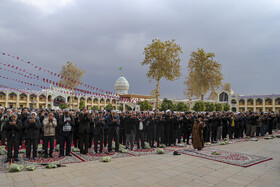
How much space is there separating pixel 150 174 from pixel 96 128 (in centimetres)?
364

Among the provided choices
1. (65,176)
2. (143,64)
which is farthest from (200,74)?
(65,176)

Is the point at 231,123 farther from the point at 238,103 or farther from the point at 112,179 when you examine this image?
the point at 238,103

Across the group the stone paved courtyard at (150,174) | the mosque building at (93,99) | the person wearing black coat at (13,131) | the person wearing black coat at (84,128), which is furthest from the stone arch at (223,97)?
the person wearing black coat at (13,131)

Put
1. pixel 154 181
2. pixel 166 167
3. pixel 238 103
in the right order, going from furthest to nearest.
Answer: pixel 238 103
pixel 166 167
pixel 154 181

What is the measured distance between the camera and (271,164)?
6.84 metres

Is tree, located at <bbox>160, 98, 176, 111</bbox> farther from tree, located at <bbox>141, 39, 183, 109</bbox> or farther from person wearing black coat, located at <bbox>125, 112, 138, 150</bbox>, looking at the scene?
person wearing black coat, located at <bbox>125, 112, 138, 150</bbox>

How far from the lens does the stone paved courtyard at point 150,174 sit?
4840 millimetres

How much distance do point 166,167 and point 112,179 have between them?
192 centimetres

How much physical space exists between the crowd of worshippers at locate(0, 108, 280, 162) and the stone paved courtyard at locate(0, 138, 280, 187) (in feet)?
5.27

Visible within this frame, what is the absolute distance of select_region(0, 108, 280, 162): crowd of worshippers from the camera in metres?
7.02

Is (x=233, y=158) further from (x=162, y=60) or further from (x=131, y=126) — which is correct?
(x=162, y=60)

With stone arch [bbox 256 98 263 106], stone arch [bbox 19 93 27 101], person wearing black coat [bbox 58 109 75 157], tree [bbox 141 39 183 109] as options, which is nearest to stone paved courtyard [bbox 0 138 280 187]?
person wearing black coat [bbox 58 109 75 157]

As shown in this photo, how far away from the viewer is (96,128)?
841 centimetres

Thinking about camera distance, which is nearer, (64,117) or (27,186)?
(27,186)
